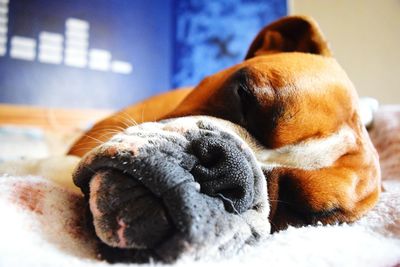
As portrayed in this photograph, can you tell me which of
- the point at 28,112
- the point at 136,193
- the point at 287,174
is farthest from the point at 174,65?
the point at 136,193

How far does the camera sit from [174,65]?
14.3 feet

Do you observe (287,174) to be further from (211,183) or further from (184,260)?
(184,260)

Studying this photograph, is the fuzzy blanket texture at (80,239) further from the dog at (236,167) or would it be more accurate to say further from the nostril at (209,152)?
the nostril at (209,152)

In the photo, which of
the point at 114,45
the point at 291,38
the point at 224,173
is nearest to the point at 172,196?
the point at 224,173

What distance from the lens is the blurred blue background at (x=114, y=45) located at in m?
3.68

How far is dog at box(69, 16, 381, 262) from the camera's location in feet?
2.20

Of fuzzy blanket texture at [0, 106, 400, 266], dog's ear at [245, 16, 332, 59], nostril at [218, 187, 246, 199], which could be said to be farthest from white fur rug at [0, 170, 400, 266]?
dog's ear at [245, 16, 332, 59]

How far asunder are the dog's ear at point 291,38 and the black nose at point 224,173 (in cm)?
91

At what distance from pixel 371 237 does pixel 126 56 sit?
357 cm

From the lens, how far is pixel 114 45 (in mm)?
4074

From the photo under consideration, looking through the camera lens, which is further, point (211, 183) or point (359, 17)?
point (359, 17)

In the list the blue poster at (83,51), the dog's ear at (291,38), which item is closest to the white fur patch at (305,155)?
the dog's ear at (291,38)

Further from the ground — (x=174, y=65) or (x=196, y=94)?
(x=196, y=94)

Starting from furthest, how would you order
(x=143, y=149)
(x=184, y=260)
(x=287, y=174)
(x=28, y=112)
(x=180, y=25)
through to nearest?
(x=180, y=25), (x=28, y=112), (x=287, y=174), (x=143, y=149), (x=184, y=260)
